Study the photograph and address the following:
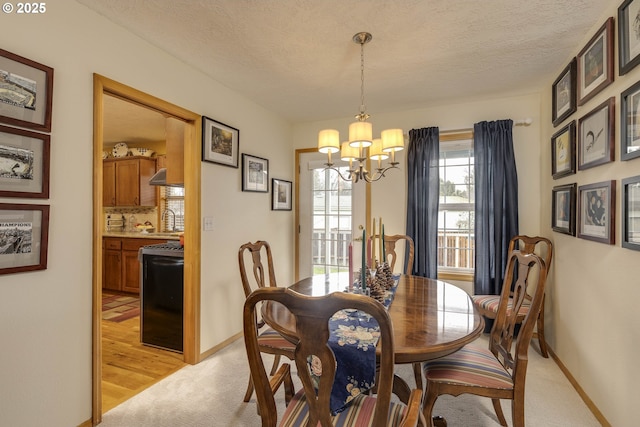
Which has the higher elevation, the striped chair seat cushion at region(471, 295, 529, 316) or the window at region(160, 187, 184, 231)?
the window at region(160, 187, 184, 231)

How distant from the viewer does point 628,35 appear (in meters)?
1.66

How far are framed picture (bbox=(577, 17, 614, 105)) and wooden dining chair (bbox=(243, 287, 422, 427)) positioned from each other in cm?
214

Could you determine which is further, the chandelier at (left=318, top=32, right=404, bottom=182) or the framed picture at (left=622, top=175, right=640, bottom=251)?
the chandelier at (left=318, top=32, right=404, bottom=182)

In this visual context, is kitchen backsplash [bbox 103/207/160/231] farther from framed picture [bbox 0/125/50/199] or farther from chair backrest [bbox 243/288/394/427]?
chair backrest [bbox 243/288/394/427]

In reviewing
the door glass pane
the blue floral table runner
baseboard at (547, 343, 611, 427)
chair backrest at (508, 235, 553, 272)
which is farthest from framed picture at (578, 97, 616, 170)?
the door glass pane

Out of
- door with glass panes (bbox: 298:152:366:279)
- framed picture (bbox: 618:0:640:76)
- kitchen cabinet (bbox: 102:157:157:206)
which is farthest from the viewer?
kitchen cabinet (bbox: 102:157:157:206)

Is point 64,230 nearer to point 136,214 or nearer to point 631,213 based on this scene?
point 631,213

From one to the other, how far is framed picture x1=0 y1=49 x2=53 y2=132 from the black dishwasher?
1528 mm

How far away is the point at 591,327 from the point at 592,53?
71.3 inches

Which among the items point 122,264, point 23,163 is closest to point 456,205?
point 23,163

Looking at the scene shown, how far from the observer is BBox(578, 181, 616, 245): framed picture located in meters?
1.82

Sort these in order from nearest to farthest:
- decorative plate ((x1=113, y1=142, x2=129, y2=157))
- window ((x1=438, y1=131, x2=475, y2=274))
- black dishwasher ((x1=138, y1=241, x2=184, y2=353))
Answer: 1. black dishwasher ((x1=138, y1=241, x2=184, y2=353))
2. window ((x1=438, y1=131, x2=475, y2=274))
3. decorative plate ((x1=113, y1=142, x2=129, y2=157))

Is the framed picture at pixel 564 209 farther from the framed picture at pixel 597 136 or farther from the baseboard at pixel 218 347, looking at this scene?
the baseboard at pixel 218 347

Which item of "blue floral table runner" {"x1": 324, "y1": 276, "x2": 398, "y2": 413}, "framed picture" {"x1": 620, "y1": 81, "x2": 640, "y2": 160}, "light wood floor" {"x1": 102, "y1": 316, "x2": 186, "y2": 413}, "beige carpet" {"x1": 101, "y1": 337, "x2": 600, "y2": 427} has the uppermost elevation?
"framed picture" {"x1": 620, "y1": 81, "x2": 640, "y2": 160}
